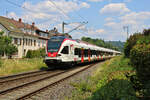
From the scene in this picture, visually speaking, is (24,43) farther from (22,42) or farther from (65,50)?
(65,50)

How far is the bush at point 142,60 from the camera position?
134 inches

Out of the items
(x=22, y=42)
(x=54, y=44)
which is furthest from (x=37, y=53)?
(x=54, y=44)

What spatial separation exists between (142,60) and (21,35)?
40.8 m

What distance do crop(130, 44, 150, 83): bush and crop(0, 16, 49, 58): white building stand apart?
36.5 meters

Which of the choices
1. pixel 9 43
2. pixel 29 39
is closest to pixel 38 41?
pixel 29 39

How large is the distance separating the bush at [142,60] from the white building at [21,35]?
36492mm

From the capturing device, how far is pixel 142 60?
3475 millimetres

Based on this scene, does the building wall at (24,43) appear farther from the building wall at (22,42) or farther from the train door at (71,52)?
the train door at (71,52)

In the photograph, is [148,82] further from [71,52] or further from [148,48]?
[71,52]

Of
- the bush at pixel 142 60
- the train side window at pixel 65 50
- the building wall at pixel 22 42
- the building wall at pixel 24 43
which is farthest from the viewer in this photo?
the building wall at pixel 24 43

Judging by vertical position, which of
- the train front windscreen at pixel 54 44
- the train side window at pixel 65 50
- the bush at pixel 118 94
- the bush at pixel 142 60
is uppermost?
the train front windscreen at pixel 54 44

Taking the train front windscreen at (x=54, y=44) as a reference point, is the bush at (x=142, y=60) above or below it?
below

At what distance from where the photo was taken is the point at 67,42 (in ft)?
48.2

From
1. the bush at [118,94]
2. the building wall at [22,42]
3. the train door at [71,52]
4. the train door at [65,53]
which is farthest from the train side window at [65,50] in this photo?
the building wall at [22,42]
